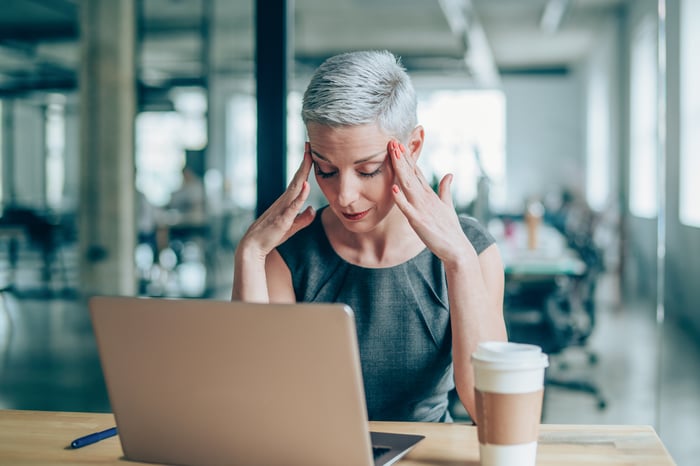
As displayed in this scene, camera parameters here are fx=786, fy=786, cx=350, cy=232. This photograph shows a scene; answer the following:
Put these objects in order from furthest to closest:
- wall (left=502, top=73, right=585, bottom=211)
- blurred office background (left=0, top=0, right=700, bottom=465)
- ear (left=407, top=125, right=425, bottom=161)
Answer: wall (left=502, top=73, right=585, bottom=211), blurred office background (left=0, top=0, right=700, bottom=465), ear (left=407, top=125, right=425, bottom=161)

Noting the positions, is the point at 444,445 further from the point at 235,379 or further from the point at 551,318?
the point at 551,318

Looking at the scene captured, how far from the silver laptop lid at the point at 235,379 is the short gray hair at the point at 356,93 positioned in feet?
2.12

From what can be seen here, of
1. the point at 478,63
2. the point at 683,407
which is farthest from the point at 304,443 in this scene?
the point at 478,63

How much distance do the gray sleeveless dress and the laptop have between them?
56 cm

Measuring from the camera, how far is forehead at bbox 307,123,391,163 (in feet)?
4.89

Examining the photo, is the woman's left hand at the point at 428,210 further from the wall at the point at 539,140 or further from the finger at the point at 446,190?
the wall at the point at 539,140

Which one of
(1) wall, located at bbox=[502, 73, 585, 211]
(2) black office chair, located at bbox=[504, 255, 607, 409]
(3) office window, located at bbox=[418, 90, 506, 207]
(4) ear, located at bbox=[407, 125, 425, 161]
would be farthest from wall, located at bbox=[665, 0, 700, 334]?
(1) wall, located at bbox=[502, 73, 585, 211]

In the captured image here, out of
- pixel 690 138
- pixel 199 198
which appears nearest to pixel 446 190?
pixel 690 138

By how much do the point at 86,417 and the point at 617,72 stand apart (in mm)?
7043

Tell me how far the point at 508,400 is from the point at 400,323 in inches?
26.5

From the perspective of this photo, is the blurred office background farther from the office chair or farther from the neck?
the neck

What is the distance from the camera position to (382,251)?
169 cm

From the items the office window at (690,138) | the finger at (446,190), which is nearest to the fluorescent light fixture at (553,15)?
the office window at (690,138)

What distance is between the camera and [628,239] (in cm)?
521
